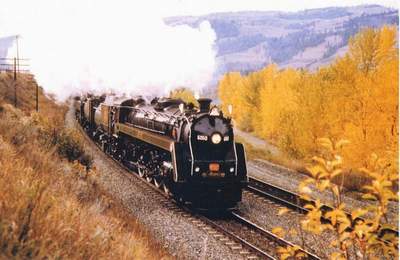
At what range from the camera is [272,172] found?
865 inches

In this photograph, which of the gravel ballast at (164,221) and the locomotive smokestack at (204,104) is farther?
the locomotive smokestack at (204,104)

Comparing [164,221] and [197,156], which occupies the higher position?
[197,156]

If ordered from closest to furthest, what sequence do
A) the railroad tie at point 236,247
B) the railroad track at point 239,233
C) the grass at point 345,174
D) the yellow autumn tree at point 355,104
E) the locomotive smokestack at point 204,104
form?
1. the railroad track at point 239,233
2. the railroad tie at point 236,247
3. the locomotive smokestack at point 204,104
4. the grass at point 345,174
5. the yellow autumn tree at point 355,104

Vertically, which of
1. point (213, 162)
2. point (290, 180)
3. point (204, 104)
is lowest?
point (290, 180)

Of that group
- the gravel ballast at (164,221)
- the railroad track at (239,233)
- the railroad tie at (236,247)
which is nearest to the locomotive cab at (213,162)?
the railroad track at (239,233)

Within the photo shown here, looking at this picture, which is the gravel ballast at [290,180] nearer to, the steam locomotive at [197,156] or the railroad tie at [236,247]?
the steam locomotive at [197,156]

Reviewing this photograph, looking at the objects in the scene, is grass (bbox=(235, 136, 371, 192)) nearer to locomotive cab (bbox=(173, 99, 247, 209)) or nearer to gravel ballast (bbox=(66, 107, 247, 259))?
locomotive cab (bbox=(173, 99, 247, 209))

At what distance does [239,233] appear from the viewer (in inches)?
456

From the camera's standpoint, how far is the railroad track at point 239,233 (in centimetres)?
1009

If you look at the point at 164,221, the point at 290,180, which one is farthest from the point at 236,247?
the point at 290,180

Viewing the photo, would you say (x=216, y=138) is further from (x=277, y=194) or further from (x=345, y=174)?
(x=345, y=174)

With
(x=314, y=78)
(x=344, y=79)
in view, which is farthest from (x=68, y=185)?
(x=314, y=78)

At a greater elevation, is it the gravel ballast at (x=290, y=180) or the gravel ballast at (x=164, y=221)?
the gravel ballast at (x=164, y=221)

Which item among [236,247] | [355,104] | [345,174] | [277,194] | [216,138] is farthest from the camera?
[355,104]
